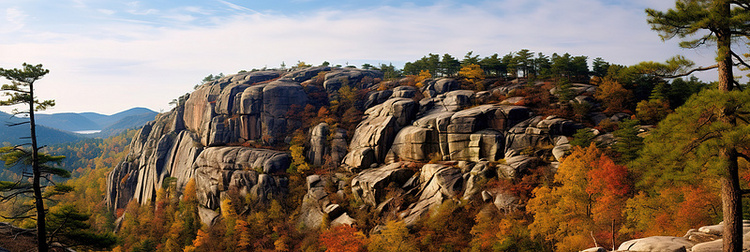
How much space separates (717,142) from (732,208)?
2.86 metres

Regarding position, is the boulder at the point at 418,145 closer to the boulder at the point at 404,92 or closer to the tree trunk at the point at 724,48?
the boulder at the point at 404,92

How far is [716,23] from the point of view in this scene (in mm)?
12016

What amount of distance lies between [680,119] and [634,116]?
33132mm

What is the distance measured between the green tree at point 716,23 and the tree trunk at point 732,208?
9.62 feet

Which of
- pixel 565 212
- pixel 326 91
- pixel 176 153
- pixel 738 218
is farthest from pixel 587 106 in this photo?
pixel 176 153

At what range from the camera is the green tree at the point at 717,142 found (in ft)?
37.1

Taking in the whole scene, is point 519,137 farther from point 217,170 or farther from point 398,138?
point 217,170

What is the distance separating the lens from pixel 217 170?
5516 cm

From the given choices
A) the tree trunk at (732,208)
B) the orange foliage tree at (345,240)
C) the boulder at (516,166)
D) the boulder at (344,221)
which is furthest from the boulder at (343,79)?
the tree trunk at (732,208)

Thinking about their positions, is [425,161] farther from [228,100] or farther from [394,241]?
[228,100]

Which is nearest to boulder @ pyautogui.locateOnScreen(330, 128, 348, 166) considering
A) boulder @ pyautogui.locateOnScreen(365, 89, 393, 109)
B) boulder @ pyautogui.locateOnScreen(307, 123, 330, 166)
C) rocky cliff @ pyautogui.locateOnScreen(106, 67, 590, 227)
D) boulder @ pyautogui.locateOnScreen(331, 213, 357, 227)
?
rocky cliff @ pyautogui.locateOnScreen(106, 67, 590, 227)

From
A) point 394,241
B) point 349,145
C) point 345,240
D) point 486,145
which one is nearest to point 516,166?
point 486,145

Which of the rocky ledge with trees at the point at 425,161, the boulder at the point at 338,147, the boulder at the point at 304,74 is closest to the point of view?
the rocky ledge with trees at the point at 425,161

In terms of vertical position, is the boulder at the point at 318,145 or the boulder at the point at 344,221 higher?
the boulder at the point at 318,145
